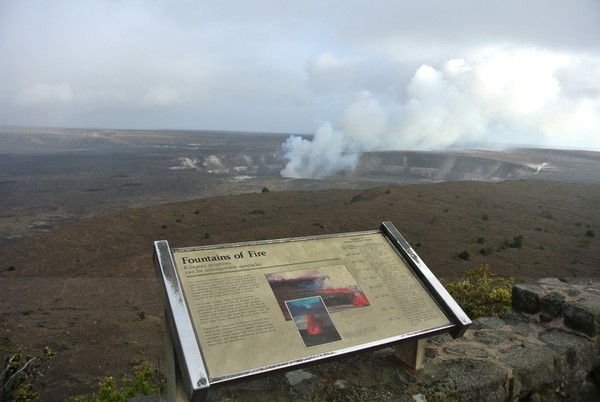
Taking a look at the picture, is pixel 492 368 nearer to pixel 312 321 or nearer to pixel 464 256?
pixel 312 321

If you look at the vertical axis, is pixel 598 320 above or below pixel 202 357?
below

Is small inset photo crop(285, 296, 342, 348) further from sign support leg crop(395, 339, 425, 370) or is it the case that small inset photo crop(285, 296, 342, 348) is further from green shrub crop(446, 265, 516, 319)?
green shrub crop(446, 265, 516, 319)

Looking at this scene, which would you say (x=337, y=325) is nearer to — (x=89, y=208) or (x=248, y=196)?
(x=248, y=196)

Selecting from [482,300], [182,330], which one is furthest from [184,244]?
[182,330]

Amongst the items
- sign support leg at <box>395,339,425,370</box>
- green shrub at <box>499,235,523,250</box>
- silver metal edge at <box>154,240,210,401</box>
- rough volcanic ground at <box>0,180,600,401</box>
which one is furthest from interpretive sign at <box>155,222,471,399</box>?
green shrub at <box>499,235,523,250</box>

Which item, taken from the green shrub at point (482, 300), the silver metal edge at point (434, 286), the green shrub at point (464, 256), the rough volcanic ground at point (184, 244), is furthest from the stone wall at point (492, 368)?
the green shrub at point (464, 256)

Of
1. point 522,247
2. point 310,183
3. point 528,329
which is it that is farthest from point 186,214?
point 310,183

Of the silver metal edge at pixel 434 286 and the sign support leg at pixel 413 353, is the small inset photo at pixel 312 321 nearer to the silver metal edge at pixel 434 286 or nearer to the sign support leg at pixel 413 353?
the sign support leg at pixel 413 353
